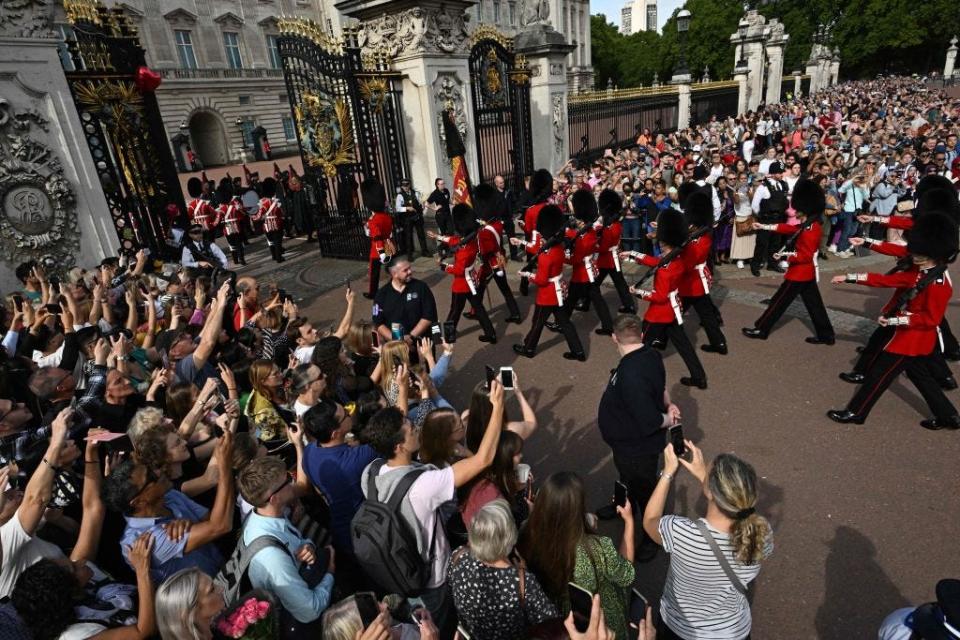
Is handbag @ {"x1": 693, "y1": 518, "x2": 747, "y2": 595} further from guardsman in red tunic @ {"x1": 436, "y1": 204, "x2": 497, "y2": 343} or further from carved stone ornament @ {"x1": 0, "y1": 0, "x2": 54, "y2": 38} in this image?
carved stone ornament @ {"x1": 0, "y1": 0, "x2": 54, "y2": 38}

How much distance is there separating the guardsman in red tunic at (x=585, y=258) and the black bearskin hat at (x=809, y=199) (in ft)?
7.37

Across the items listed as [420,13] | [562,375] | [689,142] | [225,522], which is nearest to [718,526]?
[225,522]

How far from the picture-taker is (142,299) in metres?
6.33

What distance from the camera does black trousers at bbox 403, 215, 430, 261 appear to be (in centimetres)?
1052

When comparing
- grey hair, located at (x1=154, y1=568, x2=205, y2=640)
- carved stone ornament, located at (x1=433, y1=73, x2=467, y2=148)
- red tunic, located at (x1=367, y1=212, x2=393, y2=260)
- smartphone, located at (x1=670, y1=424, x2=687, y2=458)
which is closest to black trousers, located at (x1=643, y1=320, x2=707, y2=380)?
smartphone, located at (x1=670, y1=424, x2=687, y2=458)

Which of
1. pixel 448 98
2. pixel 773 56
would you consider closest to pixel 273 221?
pixel 448 98

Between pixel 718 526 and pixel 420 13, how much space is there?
10371mm

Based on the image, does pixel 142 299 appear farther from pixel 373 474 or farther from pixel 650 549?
pixel 650 549

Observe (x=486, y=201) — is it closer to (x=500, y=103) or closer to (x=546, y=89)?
(x=500, y=103)

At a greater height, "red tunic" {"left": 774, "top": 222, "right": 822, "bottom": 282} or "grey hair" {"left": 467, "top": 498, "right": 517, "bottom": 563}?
"grey hair" {"left": 467, "top": 498, "right": 517, "bottom": 563}

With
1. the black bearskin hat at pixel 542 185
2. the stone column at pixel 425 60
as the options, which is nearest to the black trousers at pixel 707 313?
the black bearskin hat at pixel 542 185

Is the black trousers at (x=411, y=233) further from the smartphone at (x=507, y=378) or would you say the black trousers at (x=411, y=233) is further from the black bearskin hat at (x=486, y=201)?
the smartphone at (x=507, y=378)

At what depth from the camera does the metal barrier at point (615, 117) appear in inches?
653

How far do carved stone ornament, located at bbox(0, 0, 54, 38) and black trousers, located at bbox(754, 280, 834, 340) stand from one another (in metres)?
9.39
